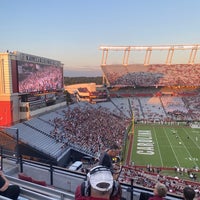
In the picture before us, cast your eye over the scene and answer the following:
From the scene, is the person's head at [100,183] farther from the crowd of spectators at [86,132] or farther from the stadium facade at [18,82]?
the stadium facade at [18,82]

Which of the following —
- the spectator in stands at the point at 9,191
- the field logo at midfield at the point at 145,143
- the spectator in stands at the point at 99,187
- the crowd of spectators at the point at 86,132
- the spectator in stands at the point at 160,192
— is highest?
the spectator in stands at the point at 99,187

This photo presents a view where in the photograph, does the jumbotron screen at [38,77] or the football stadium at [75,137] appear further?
the jumbotron screen at [38,77]

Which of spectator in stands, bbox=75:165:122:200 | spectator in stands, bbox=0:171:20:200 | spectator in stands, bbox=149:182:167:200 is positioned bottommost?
spectator in stands, bbox=0:171:20:200

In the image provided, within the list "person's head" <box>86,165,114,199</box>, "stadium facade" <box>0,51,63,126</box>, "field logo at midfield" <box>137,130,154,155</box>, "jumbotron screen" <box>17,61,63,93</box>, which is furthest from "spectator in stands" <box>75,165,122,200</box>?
"field logo at midfield" <box>137,130,154,155</box>

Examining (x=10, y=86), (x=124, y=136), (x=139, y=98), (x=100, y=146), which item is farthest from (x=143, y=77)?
(x=10, y=86)

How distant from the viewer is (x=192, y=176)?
16438 millimetres

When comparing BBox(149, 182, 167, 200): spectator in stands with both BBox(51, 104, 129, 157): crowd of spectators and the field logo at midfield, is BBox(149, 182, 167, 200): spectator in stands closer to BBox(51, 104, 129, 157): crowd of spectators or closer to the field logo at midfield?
BBox(51, 104, 129, 157): crowd of spectators

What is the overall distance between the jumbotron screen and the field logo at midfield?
11187 millimetres

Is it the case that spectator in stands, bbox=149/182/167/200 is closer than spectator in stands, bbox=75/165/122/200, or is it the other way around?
spectator in stands, bbox=75/165/122/200

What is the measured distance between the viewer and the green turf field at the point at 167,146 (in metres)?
19.7

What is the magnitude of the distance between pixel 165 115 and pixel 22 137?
27.6 m

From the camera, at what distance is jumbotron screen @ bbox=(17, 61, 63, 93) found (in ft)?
69.9

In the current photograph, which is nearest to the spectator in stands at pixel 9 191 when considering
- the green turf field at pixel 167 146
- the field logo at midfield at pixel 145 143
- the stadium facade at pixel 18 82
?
the green turf field at pixel 167 146

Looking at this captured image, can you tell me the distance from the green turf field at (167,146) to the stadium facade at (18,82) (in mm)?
10386
